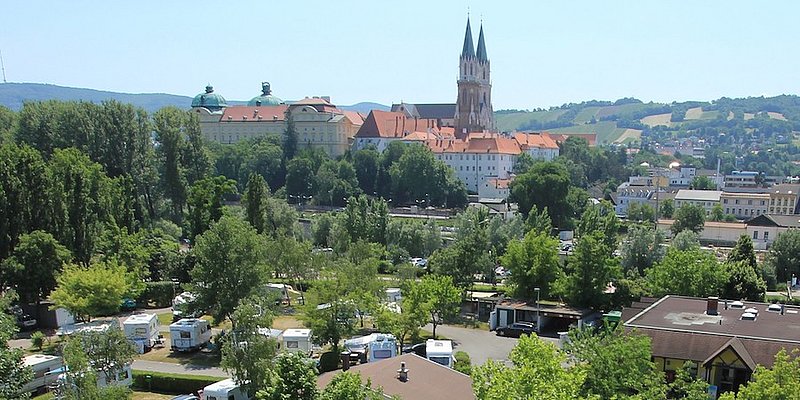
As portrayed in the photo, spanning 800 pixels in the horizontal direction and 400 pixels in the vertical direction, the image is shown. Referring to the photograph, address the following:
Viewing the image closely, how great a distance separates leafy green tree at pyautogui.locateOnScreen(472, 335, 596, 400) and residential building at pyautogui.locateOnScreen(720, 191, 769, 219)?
75.6 meters

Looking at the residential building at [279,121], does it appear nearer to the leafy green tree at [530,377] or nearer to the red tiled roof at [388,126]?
the red tiled roof at [388,126]

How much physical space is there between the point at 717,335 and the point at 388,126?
282 ft

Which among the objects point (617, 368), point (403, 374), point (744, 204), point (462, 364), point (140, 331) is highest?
point (617, 368)

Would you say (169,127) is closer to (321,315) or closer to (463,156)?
(321,315)

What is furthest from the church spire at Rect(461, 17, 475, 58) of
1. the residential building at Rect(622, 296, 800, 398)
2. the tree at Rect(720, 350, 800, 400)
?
the tree at Rect(720, 350, 800, 400)

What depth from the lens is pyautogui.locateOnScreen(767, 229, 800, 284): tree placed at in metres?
44.1

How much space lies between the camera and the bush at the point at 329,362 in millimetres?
25281

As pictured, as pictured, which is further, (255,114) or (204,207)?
(255,114)

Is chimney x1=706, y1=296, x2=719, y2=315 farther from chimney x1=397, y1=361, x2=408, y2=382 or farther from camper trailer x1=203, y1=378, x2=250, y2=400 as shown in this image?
camper trailer x1=203, y1=378, x2=250, y2=400

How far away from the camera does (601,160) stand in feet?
370

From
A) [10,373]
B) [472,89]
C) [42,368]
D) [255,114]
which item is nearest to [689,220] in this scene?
[472,89]

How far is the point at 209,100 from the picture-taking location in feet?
378

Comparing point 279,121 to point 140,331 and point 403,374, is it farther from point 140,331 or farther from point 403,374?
point 403,374

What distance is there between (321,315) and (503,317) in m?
10.8
